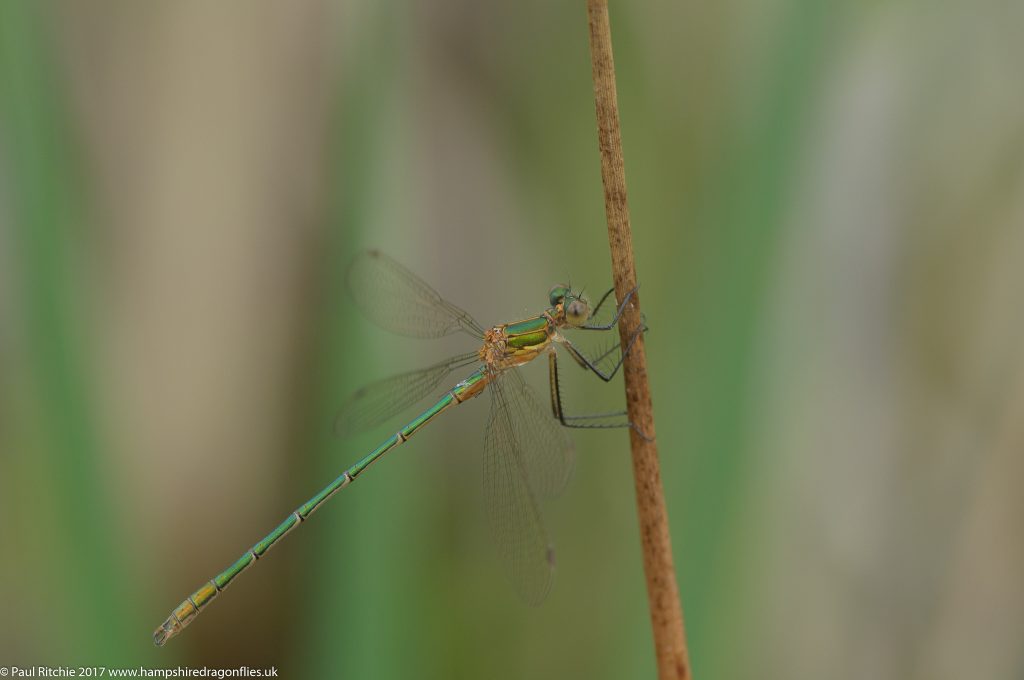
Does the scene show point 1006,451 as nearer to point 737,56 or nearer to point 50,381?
point 737,56

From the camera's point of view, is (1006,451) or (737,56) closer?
(737,56)

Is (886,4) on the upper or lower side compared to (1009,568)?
upper

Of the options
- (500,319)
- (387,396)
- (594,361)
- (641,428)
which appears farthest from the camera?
(500,319)

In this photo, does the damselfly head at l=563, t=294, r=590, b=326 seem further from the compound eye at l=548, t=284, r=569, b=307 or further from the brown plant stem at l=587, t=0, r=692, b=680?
the brown plant stem at l=587, t=0, r=692, b=680

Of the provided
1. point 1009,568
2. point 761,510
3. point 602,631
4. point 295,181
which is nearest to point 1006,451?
point 1009,568

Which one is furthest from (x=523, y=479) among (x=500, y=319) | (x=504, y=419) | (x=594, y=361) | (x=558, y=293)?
(x=500, y=319)

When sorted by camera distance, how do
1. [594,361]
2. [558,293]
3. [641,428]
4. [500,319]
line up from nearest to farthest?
[641,428] < [594,361] < [558,293] < [500,319]

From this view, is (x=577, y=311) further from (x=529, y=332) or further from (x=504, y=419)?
(x=504, y=419)

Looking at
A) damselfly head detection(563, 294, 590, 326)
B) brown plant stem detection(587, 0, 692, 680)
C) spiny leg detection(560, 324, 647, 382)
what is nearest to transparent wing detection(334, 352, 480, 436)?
spiny leg detection(560, 324, 647, 382)
